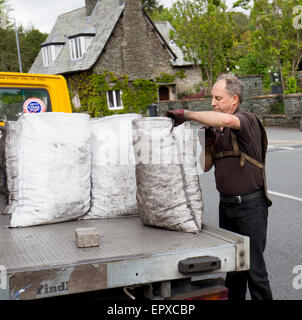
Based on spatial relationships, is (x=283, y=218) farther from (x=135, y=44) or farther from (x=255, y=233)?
(x=135, y=44)

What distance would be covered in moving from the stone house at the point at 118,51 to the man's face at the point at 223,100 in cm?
3121

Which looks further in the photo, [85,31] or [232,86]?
[85,31]

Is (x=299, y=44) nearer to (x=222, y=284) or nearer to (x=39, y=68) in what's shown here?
(x=222, y=284)

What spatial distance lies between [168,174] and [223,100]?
0.83 meters

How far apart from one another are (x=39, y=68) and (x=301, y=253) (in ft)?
124

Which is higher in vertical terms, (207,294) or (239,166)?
(239,166)

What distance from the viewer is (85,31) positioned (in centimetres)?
3600

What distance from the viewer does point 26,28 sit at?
60.7 metres

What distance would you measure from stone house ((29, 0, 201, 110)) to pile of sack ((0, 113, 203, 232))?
102ft

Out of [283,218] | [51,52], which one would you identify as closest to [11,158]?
[283,218]

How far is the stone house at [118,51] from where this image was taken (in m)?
35.1

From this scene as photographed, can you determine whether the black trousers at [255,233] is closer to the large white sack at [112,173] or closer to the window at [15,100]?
the large white sack at [112,173]

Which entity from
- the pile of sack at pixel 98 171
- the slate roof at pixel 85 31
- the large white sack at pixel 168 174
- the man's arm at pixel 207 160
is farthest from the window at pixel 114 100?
the large white sack at pixel 168 174

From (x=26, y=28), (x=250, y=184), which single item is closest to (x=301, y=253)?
(x=250, y=184)
